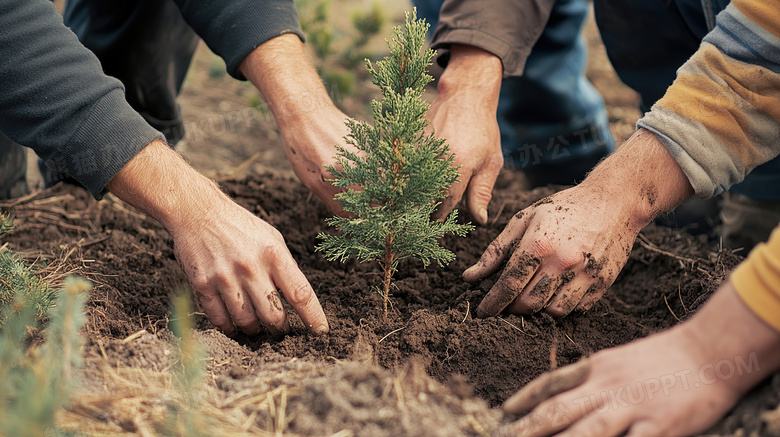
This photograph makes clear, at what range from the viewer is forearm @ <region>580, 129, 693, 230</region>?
2480 mm

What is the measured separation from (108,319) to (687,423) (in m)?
2.25

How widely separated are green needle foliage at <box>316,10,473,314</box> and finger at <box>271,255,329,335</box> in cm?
19

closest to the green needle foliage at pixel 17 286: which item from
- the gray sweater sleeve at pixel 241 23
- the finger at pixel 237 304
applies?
the finger at pixel 237 304

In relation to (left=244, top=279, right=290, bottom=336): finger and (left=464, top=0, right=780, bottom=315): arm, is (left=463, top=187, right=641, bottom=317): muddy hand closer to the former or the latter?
(left=464, top=0, right=780, bottom=315): arm

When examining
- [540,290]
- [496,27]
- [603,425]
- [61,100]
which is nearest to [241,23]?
[61,100]

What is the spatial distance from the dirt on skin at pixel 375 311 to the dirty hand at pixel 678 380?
11 cm

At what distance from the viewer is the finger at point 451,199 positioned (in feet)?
9.16

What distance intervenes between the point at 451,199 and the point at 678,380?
57.0 inches

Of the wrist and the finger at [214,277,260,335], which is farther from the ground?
the wrist

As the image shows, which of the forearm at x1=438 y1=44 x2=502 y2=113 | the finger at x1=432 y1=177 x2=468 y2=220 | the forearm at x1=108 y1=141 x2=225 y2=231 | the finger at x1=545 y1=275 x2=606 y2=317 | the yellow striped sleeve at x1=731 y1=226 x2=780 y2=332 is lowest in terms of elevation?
the finger at x1=545 y1=275 x2=606 y2=317

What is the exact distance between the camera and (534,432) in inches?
66.8

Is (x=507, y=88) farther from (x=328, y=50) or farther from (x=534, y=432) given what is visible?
(x=534, y=432)

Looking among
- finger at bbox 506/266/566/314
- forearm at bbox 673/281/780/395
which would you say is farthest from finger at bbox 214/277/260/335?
forearm at bbox 673/281/780/395

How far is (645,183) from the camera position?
2.49 m
